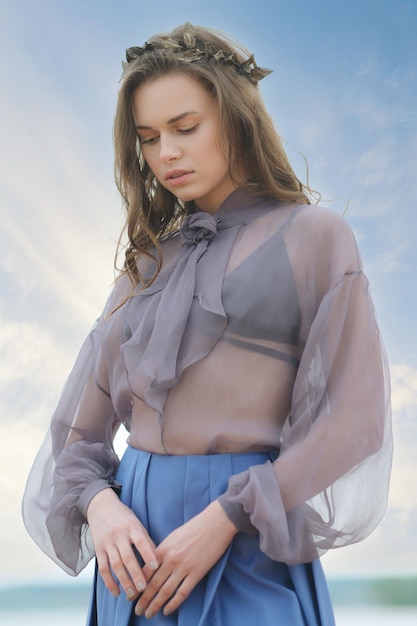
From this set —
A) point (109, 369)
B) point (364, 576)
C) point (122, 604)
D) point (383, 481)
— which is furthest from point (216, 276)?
point (364, 576)

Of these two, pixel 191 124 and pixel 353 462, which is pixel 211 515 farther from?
pixel 191 124

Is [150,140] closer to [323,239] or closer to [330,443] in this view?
[323,239]

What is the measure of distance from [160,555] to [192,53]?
851mm

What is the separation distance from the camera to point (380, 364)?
119cm

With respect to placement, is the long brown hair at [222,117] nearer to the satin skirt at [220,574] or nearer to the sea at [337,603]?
the satin skirt at [220,574]

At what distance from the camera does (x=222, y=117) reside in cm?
138

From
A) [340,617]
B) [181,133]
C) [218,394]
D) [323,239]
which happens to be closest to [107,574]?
[218,394]

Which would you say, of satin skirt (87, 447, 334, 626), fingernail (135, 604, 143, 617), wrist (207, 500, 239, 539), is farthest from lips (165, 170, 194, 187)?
fingernail (135, 604, 143, 617)

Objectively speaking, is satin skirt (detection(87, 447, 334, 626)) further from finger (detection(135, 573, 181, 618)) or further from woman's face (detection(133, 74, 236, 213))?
woman's face (detection(133, 74, 236, 213))

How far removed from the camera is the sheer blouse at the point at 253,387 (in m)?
1.11

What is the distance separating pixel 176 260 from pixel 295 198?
0.81ft

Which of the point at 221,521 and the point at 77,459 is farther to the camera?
the point at 77,459

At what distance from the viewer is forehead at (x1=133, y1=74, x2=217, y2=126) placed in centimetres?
135

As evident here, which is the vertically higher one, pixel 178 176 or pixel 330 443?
pixel 178 176
